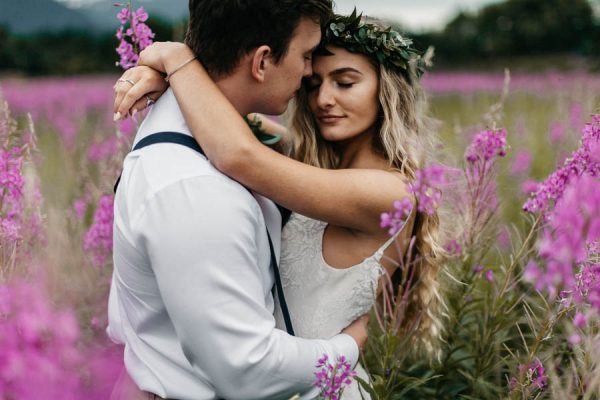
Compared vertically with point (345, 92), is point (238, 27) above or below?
above

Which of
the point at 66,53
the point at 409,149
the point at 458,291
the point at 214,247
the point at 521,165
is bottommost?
the point at 458,291

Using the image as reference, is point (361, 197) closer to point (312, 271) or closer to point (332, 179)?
point (332, 179)

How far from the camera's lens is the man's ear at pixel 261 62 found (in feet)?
7.77

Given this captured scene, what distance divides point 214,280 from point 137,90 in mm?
876

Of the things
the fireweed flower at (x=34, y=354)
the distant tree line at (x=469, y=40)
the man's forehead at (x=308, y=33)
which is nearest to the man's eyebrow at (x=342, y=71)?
the man's forehead at (x=308, y=33)

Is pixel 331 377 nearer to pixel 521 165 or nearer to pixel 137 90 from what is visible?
pixel 137 90

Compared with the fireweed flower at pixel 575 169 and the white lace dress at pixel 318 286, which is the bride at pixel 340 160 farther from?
the fireweed flower at pixel 575 169

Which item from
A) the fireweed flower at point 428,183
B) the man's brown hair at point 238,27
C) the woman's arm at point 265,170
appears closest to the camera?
the fireweed flower at point 428,183

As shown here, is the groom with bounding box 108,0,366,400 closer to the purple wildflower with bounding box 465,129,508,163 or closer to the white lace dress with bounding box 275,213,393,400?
the white lace dress with bounding box 275,213,393,400

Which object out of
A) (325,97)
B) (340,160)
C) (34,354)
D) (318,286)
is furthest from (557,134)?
(34,354)

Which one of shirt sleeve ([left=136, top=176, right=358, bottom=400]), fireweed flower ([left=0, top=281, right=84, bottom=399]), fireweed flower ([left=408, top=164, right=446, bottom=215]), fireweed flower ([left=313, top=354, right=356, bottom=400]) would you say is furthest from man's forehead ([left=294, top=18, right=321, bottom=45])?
fireweed flower ([left=0, top=281, right=84, bottom=399])

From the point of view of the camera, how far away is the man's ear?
7.77ft

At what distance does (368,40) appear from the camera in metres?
2.76

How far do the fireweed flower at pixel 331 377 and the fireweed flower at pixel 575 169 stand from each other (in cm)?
86
